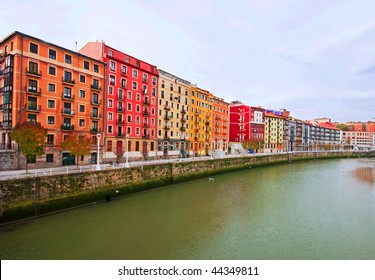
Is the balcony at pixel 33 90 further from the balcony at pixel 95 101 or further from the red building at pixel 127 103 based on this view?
the red building at pixel 127 103

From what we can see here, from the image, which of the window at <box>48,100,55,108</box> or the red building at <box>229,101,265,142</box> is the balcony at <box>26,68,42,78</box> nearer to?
the window at <box>48,100,55,108</box>

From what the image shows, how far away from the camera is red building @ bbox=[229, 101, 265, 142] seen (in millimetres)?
83312

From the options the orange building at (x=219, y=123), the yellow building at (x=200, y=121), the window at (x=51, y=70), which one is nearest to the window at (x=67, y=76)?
the window at (x=51, y=70)

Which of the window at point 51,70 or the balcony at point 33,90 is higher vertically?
the window at point 51,70

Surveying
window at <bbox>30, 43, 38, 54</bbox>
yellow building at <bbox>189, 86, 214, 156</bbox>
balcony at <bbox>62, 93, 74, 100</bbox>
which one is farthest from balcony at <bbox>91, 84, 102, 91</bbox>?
yellow building at <bbox>189, 86, 214, 156</bbox>

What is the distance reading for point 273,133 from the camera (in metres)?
95.9

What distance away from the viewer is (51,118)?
30766 mm

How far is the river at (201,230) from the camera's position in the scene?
1414 centimetres

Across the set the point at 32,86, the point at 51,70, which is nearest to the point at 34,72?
the point at 32,86

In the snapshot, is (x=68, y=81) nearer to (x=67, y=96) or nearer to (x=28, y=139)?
(x=67, y=96)

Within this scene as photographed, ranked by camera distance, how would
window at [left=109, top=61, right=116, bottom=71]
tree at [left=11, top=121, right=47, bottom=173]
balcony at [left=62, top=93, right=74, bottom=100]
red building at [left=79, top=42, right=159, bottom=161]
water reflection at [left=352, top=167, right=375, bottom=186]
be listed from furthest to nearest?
water reflection at [left=352, top=167, right=375, bottom=186]
window at [left=109, top=61, right=116, bottom=71]
red building at [left=79, top=42, right=159, bottom=161]
balcony at [left=62, top=93, right=74, bottom=100]
tree at [left=11, top=121, right=47, bottom=173]

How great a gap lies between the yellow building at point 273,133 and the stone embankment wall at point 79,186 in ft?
200

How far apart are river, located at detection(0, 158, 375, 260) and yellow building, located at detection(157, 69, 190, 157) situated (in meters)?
22.9

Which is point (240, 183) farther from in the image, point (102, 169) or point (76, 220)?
point (76, 220)
